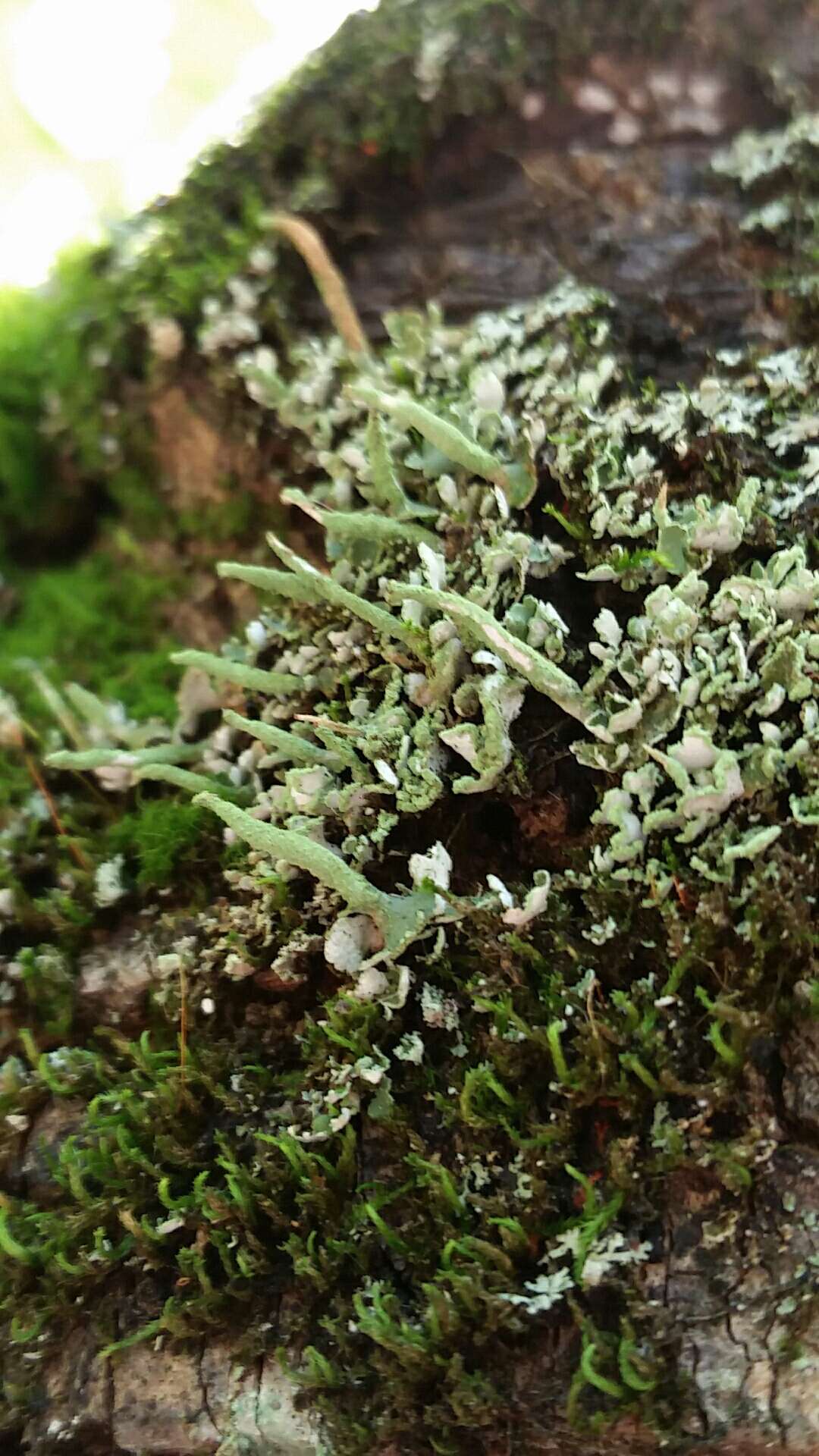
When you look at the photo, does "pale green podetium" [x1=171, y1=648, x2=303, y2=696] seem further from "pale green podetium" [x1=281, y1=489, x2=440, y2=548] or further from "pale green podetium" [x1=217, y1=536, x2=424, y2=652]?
"pale green podetium" [x1=281, y1=489, x2=440, y2=548]

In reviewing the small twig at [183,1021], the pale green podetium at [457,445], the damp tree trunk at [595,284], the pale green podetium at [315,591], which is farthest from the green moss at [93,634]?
the pale green podetium at [457,445]

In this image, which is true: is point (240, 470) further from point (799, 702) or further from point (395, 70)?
point (799, 702)

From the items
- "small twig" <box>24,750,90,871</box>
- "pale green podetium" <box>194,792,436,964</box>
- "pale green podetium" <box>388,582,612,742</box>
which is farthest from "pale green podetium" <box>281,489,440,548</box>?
"small twig" <box>24,750,90,871</box>

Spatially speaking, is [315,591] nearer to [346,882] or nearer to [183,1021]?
[346,882]

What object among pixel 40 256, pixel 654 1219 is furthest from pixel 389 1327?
pixel 40 256

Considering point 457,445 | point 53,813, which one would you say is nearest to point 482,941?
point 457,445

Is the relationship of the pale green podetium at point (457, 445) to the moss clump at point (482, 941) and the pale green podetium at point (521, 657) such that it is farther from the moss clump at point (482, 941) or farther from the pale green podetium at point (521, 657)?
the pale green podetium at point (521, 657)
